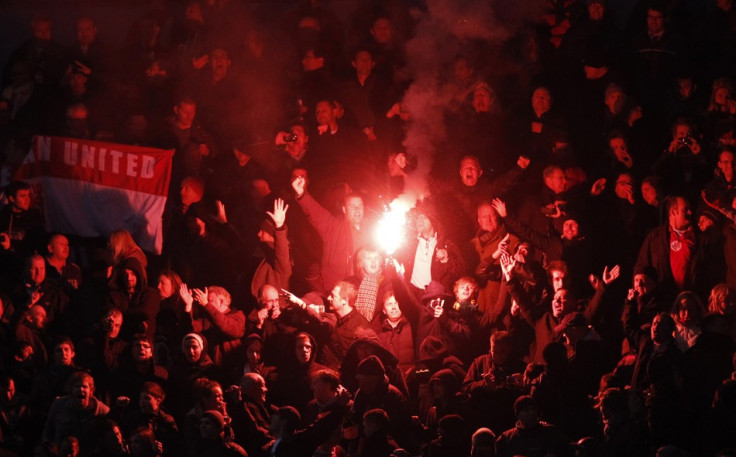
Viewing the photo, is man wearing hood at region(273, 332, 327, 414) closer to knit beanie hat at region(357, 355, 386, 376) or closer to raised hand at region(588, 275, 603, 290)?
knit beanie hat at region(357, 355, 386, 376)

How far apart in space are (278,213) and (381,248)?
1.03 metres

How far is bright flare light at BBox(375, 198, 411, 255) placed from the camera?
497 inches

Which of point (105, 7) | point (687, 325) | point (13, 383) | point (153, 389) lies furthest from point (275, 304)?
point (105, 7)

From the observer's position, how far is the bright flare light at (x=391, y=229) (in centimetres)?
1262

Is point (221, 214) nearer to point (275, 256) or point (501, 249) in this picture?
point (275, 256)

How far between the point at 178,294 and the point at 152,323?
40 centimetres

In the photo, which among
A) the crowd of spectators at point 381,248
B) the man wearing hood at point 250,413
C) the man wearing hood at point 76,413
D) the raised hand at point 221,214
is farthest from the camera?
the raised hand at point 221,214

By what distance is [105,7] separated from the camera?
1573cm

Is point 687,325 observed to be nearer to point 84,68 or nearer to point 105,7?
point 84,68

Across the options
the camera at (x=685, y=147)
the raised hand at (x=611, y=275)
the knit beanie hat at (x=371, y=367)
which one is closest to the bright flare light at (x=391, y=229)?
the knit beanie hat at (x=371, y=367)

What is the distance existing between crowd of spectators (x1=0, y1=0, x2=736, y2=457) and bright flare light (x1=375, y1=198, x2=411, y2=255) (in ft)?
0.26

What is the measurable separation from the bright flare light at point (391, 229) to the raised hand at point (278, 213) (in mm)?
892

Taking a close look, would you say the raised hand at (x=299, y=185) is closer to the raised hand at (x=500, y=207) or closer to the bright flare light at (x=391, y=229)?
the bright flare light at (x=391, y=229)

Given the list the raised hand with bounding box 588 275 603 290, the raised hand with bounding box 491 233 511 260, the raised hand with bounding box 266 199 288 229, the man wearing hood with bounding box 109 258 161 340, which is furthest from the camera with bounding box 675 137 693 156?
the man wearing hood with bounding box 109 258 161 340
